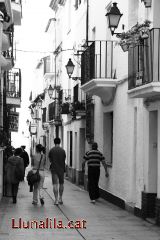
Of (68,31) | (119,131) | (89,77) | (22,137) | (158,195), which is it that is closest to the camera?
(158,195)

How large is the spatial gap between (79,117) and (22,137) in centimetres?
4873

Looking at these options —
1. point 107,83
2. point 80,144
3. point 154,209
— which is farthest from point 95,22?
point 154,209

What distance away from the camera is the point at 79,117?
25.8 meters

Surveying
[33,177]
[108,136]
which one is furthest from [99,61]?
[33,177]

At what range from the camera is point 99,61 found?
18781 mm

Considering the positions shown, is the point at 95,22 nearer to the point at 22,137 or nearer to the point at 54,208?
the point at 54,208

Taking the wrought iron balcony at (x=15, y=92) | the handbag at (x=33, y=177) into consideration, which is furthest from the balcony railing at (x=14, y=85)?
the handbag at (x=33, y=177)

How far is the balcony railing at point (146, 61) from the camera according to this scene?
39.8 feet

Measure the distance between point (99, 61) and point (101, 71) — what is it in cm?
33

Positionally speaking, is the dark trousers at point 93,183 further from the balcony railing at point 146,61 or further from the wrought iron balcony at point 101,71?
the balcony railing at point 146,61

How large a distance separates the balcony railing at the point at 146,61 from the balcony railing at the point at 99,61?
359 centimetres

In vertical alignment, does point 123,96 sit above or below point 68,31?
below

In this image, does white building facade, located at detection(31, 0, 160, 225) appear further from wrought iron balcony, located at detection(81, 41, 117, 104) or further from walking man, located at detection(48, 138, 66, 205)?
walking man, located at detection(48, 138, 66, 205)

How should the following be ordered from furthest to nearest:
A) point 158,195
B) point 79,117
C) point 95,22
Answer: point 79,117 → point 95,22 → point 158,195
